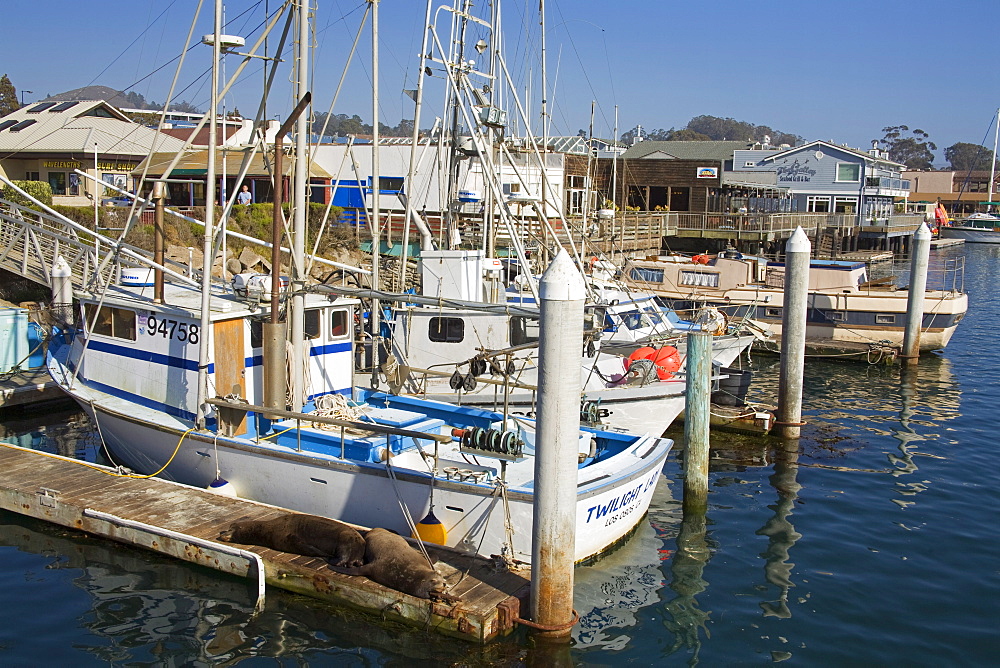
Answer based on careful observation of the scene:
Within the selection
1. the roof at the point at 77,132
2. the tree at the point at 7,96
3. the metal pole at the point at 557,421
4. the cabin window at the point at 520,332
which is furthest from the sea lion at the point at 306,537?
the tree at the point at 7,96

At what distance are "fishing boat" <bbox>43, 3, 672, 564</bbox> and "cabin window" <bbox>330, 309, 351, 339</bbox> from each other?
0.02 m

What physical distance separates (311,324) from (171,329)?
2142 millimetres

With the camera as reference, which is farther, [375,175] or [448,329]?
[448,329]

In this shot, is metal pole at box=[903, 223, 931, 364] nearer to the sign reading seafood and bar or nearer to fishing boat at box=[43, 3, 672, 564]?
fishing boat at box=[43, 3, 672, 564]

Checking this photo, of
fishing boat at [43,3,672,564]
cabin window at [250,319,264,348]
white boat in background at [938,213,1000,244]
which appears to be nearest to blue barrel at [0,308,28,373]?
fishing boat at [43,3,672,564]

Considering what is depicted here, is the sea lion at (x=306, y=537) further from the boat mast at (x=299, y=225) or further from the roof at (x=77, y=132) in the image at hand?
the roof at (x=77, y=132)

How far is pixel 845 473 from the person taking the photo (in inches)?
662

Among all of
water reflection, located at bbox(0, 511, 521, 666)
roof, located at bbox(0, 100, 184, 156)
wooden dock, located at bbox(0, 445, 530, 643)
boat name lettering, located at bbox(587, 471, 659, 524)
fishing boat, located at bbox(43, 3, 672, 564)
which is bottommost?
water reflection, located at bbox(0, 511, 521, 666)

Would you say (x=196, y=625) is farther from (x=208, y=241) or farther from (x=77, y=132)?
(x=77, y=132)

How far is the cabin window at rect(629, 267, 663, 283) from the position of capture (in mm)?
32781

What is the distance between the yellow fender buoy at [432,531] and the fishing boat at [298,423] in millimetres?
18

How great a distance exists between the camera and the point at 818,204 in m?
71.6

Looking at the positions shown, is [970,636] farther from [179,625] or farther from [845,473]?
[179,625]

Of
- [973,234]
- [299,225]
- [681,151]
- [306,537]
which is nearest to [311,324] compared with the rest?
[299,225]
